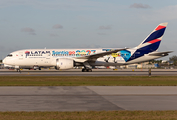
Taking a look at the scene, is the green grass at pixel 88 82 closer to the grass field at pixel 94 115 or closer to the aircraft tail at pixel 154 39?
the grass field at pixel 94 115

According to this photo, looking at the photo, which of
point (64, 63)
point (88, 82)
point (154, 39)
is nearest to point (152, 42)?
point (154, 39)

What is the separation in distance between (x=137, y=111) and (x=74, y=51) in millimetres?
37070

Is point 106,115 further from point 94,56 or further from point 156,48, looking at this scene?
point 156,48

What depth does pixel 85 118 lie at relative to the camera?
7.75 meters

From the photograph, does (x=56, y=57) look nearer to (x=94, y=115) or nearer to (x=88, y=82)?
(x=88, y=82)

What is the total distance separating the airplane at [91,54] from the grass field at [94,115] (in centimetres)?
3527

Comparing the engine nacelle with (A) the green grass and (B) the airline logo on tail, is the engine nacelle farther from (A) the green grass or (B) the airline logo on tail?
(A) the green grass

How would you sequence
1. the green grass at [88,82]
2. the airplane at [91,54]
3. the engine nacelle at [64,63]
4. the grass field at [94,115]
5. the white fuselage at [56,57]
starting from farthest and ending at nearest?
the white fuselage at [56,57] → the airplane at [91,54] → the engine nacelle at [64,63] → the green grass at [88,82] → the grass field at [94,115]

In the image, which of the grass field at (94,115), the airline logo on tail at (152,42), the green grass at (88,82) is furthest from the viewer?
the airline logo on tail at (152,42)

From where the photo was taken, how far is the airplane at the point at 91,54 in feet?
148

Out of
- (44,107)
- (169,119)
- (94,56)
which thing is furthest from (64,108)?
(94,56)

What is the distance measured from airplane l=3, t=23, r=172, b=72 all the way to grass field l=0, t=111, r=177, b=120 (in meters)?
35.3

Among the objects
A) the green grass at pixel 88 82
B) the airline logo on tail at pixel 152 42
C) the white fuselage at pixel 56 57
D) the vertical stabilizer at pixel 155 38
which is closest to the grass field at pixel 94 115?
the green grass at pixel 88 82

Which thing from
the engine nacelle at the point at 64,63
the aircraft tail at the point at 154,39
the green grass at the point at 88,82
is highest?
the aircraft tail at the point at 154,39
